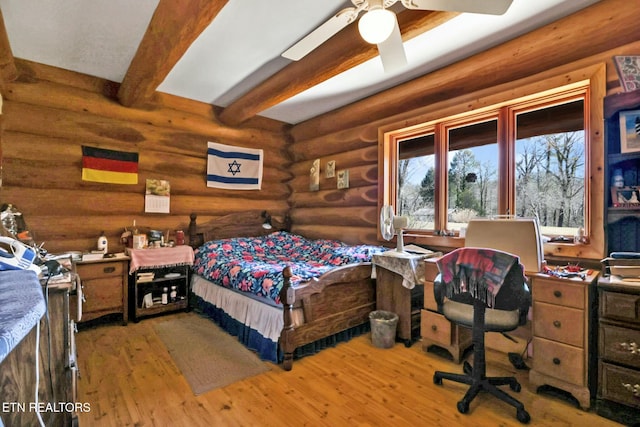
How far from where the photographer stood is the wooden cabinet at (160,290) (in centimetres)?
342

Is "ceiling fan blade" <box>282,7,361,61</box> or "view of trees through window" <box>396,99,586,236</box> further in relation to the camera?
"view of trees through window" <box>396,99,586,236</box>

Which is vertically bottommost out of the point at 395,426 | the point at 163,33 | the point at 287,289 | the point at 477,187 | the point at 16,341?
the point at 395,426

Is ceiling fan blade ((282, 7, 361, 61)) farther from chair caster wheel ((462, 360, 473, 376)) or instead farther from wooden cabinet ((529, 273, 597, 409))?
chair caster wheel ((462, 360, 473, 376))

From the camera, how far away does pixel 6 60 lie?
8.88 feet

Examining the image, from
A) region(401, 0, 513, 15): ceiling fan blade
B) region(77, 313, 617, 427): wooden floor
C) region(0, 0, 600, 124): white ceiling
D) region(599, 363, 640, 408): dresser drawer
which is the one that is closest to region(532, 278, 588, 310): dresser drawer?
region(599, 363, 640, 408): dresser drawer

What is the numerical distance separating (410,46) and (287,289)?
2.32 metres

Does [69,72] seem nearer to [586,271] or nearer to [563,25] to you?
[563,25]

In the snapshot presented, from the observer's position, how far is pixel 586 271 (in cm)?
210

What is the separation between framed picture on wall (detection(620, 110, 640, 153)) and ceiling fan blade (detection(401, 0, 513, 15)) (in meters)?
1.27

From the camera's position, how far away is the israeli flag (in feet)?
14.1

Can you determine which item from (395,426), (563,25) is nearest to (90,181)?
(395,426)

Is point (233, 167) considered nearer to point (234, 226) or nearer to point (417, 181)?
point (234, 226)

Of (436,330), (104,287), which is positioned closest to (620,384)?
(436,330)

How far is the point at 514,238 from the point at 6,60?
4509 mm
